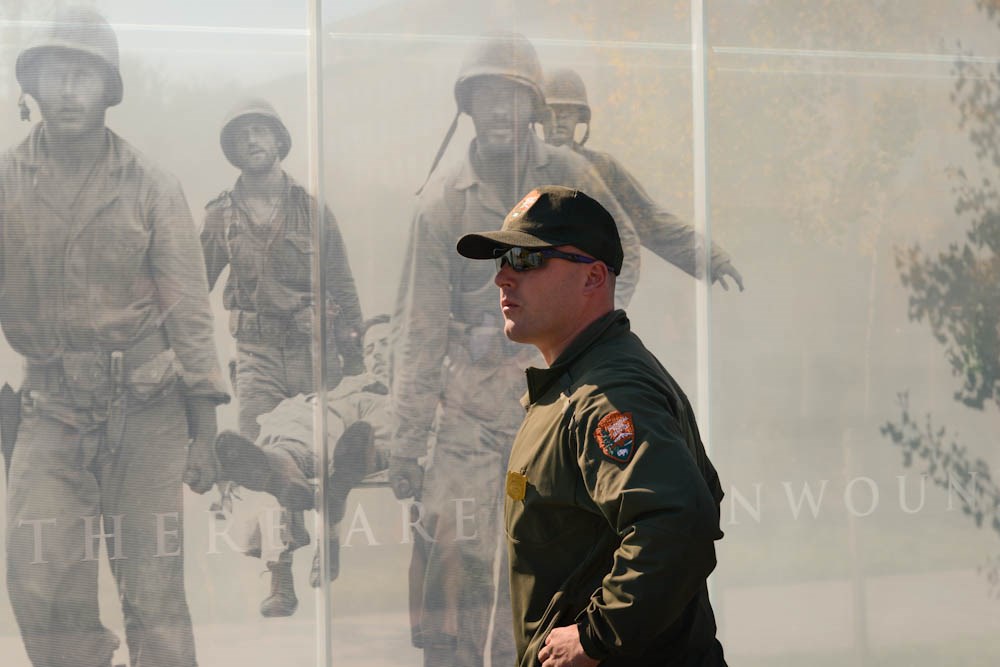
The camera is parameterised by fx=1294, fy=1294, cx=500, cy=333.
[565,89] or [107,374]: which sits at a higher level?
[565,89]

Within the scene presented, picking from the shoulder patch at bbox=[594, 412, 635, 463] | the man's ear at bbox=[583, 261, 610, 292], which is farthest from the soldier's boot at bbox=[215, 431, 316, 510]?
the shoulder patch at bbox=[594, 412, 635, 463]

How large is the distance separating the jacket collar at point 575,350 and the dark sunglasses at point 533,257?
0.11 meters

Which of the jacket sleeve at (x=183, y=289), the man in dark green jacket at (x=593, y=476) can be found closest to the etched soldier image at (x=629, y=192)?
the jacket sleeve at (x=183, y=289)

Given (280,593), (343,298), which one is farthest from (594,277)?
(280,593)

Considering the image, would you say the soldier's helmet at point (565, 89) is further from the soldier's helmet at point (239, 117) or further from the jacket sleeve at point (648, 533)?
the jacket sleeve at point (648, 533)

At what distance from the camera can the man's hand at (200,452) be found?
4203mm

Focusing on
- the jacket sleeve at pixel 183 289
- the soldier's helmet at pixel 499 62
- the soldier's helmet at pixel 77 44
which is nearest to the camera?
the soldier's helmet at pixel 77 44

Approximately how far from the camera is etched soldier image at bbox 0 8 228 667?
4090mm

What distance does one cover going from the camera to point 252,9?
167 inches

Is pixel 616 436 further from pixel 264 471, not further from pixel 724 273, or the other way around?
pixel 724 273

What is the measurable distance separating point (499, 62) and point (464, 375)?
3.54 feet

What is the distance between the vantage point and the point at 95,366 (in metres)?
4.13

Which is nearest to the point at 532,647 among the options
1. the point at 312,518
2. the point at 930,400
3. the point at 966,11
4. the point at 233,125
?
the point at 312,518

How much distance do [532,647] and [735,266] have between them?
2754 millimetres
